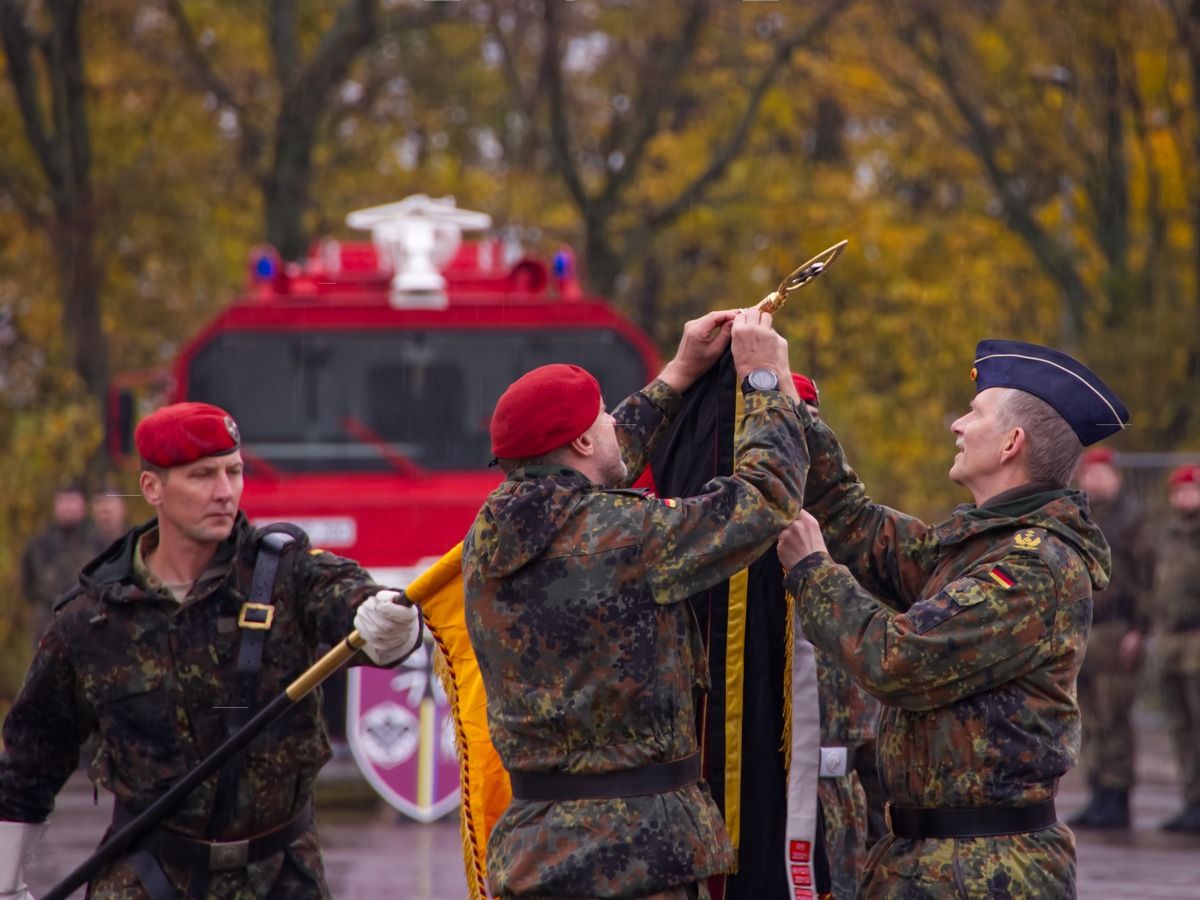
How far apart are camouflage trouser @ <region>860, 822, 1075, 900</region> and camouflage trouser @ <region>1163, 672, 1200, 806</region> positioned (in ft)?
23.4

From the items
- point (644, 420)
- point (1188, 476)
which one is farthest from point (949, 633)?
point (1188, 476)

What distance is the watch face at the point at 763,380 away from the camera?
13.1 ft

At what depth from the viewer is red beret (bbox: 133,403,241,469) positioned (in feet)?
15.3

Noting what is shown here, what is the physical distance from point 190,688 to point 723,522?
147 cm

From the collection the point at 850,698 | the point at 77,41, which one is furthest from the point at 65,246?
the point at 850,698

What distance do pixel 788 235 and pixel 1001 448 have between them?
17.8 metres

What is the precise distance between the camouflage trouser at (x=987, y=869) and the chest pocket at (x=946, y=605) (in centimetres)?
45

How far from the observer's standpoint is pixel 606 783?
12.3 feet

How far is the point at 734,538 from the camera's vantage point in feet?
12.2

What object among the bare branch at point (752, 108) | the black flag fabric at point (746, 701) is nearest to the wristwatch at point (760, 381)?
the black flag fabric at point (746, 701)

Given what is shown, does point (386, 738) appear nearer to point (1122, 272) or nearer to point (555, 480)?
point (555, 480)

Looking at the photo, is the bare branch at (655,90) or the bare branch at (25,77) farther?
the bare branch at (655,90)

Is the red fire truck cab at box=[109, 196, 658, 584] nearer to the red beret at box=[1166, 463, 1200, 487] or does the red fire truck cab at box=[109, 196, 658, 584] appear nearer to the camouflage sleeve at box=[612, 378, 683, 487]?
the red beret at box=[1166, 463, 1200, 487]

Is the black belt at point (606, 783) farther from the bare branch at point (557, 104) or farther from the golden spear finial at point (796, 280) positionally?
the bare branch at point (557, 104)
